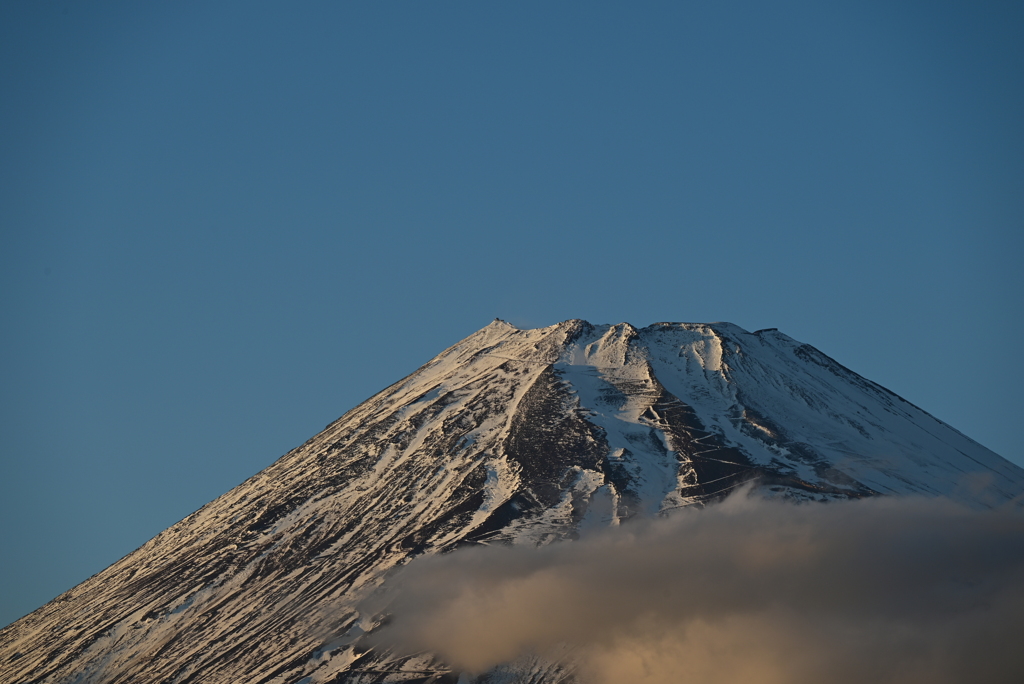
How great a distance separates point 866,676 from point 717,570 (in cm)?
1636

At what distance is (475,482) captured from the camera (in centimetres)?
12812

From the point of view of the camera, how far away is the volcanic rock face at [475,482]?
12119cm

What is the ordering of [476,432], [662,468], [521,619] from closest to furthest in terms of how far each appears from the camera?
[521,619], [662,468], [476,432]

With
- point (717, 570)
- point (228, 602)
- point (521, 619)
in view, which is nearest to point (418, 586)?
point (521, 619)

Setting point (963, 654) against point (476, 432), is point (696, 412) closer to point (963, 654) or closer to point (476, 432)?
point (476, 432)

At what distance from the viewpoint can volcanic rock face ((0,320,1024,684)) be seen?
121 m

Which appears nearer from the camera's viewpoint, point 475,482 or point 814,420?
point 475,482

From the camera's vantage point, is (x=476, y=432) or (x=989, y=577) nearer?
(x=989, y=577)

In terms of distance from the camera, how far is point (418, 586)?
12006 centimetres

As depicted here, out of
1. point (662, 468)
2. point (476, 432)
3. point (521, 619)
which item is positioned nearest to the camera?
point (521, 619)

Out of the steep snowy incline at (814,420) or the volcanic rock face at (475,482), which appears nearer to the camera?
the volcanic rock face at (475,482)

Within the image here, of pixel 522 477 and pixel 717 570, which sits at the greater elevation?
pixel 522 477

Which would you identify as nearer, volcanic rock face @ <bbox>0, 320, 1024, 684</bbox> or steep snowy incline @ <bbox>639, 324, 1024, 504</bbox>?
volcanic rock face @ <bbox>0, 320, 1024, 684</bbox>

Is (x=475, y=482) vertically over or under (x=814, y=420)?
over
